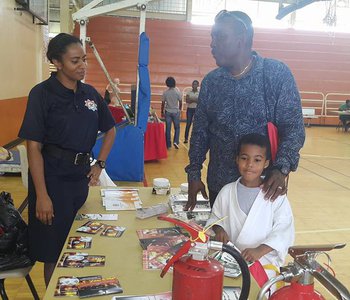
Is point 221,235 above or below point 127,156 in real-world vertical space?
above

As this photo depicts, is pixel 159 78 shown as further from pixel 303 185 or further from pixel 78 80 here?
pixel 78 80

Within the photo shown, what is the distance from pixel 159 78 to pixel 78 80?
1291 centimetres

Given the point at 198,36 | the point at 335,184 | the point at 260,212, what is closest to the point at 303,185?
the point at 335,184

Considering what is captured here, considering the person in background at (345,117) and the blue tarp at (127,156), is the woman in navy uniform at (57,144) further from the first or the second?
the person in background at (345,117)

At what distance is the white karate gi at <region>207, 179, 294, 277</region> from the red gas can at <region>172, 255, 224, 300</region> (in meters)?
0.64

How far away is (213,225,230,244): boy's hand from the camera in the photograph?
1.49 meters

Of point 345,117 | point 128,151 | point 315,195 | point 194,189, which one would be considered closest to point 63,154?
point 194,189

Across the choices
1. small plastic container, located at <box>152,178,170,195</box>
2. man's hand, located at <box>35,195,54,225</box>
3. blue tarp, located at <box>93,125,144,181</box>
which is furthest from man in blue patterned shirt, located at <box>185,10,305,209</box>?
blue tarp, located at <box>93,125,144,181</box>

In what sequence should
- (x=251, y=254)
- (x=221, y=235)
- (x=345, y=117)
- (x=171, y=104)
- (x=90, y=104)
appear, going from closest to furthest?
(x=251, y=254)
(x=221, y=235)
(x=90, y=104)
(x=171, y=104)
(x=345, y=117)

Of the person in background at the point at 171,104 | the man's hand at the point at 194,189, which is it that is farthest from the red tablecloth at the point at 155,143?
the man's hand at the point at 194,189

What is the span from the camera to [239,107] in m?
1.65

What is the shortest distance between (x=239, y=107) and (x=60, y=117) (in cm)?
82

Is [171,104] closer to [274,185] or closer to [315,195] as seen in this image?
[315,195]

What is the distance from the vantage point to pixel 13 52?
287 inches
